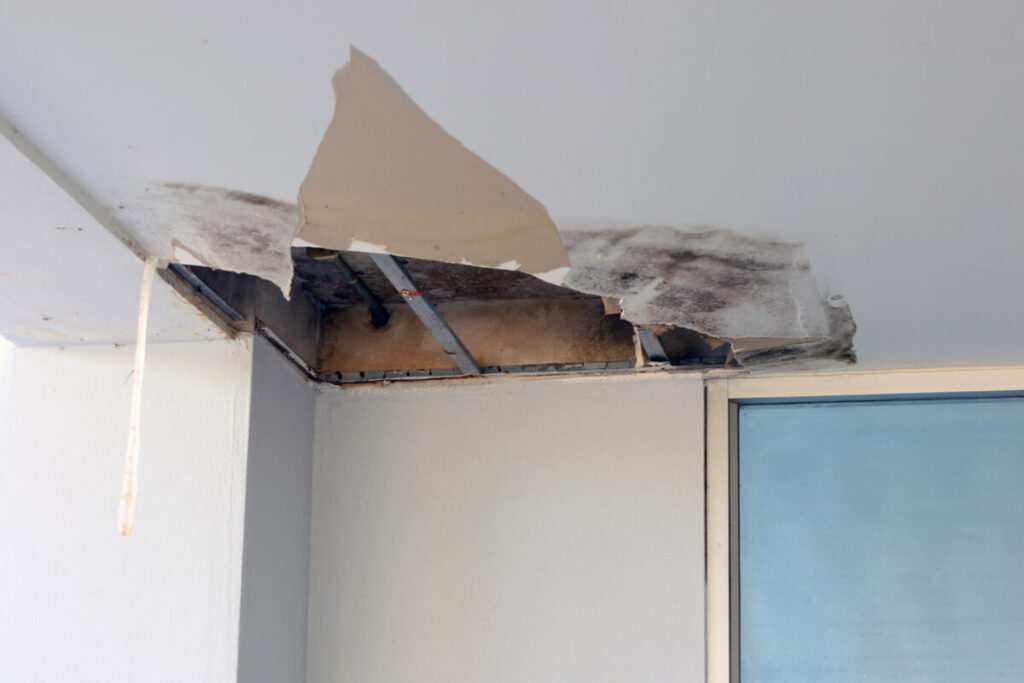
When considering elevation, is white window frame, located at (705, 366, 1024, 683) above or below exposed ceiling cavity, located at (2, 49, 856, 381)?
below

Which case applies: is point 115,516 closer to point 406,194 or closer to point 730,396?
point 406,194

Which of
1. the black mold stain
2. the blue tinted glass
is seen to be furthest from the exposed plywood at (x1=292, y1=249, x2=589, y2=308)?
the blue tinted glass

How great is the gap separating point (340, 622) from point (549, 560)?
0.51 metres

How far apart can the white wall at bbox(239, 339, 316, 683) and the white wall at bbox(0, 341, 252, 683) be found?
43 millimetres

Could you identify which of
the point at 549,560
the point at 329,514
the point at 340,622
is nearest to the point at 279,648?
the point at 340,622

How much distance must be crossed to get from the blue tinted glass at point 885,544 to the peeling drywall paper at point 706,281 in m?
0.35

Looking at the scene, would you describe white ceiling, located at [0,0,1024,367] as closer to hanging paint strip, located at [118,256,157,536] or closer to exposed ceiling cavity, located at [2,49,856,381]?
exposed ceiling cavity, located at [2,49,856,381]

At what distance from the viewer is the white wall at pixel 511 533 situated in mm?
2428

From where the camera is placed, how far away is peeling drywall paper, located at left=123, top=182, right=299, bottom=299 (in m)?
1.82

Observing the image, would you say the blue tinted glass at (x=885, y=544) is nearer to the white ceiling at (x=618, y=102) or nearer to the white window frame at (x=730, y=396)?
the white window frame at (x=730, y=396)

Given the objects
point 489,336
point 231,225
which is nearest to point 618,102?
point 231,225

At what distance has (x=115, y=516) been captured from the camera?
2.32 meters

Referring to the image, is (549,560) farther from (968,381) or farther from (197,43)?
(197,43)

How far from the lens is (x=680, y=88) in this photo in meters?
1.47
